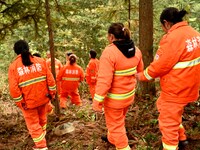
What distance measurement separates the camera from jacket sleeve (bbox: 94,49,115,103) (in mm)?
4691

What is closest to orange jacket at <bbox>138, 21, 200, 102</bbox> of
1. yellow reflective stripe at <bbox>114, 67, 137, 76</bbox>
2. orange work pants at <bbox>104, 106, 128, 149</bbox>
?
yellow reflective stripe at <bbox>114, 67, 137, 76</bbox>

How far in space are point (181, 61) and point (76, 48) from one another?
47.1 feet

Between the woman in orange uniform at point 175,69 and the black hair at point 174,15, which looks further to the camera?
the black hair at point 174,15

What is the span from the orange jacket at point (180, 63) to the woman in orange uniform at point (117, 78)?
48 centimetres

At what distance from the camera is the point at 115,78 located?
4.88 metres

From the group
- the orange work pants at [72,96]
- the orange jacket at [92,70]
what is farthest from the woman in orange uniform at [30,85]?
the orange jacket at [92,70]

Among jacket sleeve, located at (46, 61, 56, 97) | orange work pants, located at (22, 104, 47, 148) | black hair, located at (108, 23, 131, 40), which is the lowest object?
orange work pants, located at (22, 104, 47, 148)

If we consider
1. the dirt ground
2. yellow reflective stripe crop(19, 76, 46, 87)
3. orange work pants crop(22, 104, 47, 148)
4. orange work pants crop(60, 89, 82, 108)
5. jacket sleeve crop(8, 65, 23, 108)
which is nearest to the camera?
the dirt ground

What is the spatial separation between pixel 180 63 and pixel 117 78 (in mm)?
1070

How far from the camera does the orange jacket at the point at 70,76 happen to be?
10.7m

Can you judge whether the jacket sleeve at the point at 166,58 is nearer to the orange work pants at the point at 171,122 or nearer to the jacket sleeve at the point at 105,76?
the orange work pants at the point at 171,122

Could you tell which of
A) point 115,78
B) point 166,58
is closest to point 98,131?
point 115,78

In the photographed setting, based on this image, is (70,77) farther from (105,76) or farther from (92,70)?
(105,76)

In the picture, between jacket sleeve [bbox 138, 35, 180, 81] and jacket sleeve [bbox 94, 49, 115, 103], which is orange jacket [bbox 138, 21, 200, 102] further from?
jacket sleeve [bbox 94, 49, 115, 103]
